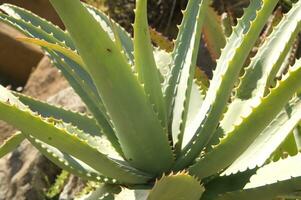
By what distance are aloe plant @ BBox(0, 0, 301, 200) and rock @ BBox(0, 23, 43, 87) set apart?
11.5 feet

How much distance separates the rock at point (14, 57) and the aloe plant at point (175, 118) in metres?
3.52

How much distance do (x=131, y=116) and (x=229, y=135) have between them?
24 centimetres

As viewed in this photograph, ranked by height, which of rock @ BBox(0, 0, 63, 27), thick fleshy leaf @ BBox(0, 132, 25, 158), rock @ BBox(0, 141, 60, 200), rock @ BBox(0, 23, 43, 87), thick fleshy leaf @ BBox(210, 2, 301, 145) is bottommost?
rock @ BBox(0, 23, 43, 87)

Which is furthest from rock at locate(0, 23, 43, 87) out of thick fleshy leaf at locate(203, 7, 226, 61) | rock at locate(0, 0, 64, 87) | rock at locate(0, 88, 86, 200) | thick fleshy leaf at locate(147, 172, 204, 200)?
thick fleshy leaf at locate(147, 172, 204, 200)

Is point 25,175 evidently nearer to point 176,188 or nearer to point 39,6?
point 176,188

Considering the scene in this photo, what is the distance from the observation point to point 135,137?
152 centimetres

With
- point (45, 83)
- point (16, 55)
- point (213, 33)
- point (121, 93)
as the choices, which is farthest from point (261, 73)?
point (16, 55)

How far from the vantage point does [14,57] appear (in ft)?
17.5

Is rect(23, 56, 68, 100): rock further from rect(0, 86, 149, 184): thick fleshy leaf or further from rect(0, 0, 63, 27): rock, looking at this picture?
rect(0, 86, 149, 184): thick fleshy leaf

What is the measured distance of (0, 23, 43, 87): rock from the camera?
529cm

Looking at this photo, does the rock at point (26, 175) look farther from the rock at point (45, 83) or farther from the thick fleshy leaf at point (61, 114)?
the thick fleshy leaf at point (61, 114)

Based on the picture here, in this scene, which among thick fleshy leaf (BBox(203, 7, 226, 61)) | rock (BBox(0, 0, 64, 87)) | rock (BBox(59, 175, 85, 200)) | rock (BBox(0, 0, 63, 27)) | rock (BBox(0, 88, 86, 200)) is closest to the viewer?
thick fleshy leaf (BBox(203, 7, 226, 61))

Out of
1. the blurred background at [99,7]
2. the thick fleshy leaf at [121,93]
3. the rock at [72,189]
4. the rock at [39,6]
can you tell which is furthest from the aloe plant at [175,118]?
the rock at [39,6]

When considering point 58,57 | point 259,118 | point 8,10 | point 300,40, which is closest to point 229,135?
point 259,118
